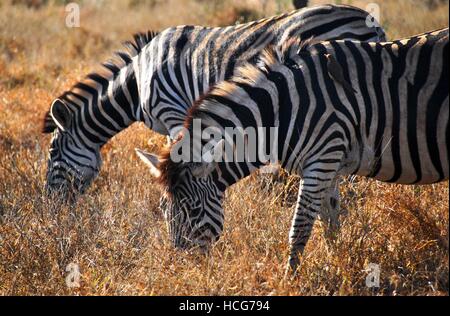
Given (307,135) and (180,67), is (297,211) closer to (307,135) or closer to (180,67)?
(307,135)

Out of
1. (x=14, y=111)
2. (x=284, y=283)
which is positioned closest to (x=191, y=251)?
(x=284, y=283)

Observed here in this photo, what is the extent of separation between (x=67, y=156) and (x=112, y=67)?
1.00 meters

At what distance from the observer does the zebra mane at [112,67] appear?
689 centimetres

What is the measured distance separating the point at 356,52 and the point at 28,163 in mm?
3651

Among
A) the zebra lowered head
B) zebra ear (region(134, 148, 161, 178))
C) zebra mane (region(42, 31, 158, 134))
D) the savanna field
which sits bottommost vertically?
the savanna field

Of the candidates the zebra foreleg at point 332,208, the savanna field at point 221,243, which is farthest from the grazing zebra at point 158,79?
the zebra foreleg at point 332,208

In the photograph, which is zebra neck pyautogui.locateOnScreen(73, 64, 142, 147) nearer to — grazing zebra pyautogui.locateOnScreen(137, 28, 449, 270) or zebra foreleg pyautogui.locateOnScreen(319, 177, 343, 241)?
grazing zebra pyautogui.locateOnScreen(137, 28, 449, 270)

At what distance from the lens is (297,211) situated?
4.50m

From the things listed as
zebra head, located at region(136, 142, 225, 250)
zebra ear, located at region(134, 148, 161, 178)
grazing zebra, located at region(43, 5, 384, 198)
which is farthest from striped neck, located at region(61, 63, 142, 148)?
zebra head, located at region(136, 142, 225, 250)

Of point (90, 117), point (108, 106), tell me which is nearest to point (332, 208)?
point (108, 106)

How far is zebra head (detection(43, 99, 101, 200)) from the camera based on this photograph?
6.60 meters

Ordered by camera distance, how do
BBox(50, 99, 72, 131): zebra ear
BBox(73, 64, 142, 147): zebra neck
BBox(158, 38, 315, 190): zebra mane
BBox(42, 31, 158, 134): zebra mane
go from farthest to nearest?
BBox(42, 31, 158, 134): zebra mane, BBox(73, 64, 142, 147): zebra neck, BBox(50, 99, 72, 131): zebra ear, BBox(158, 38, 315, 190): zebra mane

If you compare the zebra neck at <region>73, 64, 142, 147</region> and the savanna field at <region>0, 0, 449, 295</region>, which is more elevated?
the zebra neck at <region>73, 64, 142, 147</region>

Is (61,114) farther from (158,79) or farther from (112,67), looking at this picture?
(158,79)
